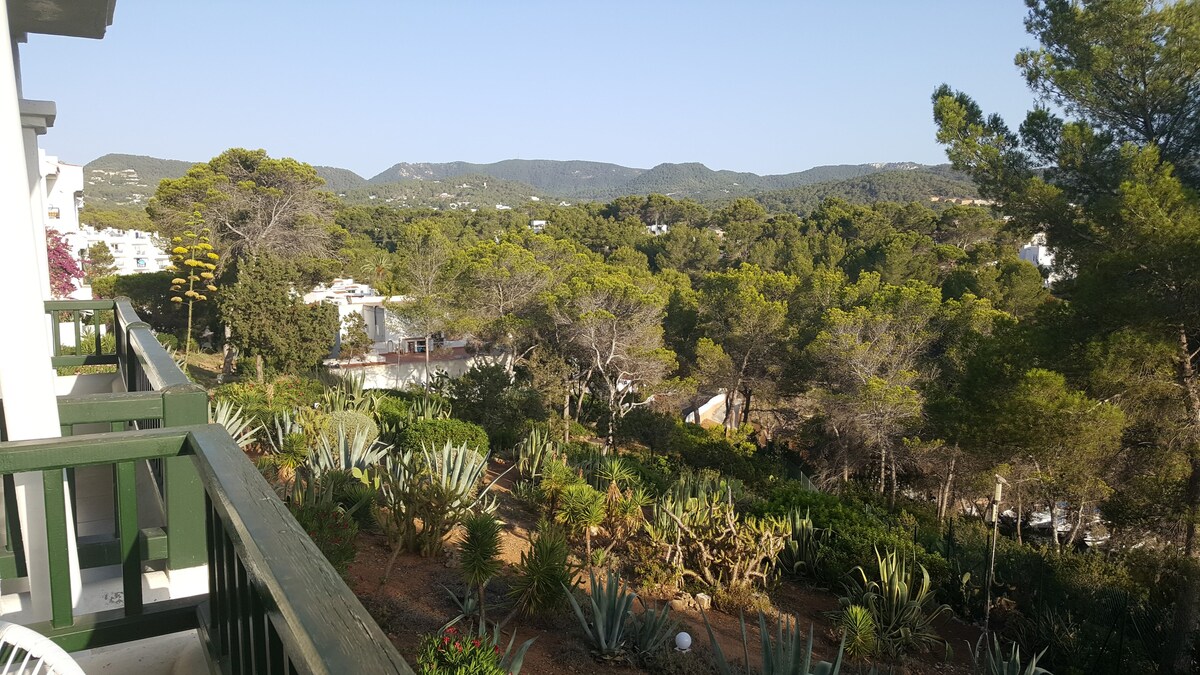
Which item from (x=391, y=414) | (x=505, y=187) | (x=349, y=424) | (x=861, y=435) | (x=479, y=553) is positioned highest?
(x=505, y=187)

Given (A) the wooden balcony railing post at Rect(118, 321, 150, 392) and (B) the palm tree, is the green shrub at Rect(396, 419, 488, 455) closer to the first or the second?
(A) the wooden balcony railing post at Rect(118, 321, 150, 392)

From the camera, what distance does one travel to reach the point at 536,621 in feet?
16.6

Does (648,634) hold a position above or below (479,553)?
below

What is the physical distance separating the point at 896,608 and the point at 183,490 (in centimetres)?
551

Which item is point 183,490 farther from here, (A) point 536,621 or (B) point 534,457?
(B) point 534,457

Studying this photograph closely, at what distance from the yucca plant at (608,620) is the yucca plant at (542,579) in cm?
16

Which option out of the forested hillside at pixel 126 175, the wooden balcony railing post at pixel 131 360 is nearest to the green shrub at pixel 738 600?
the wooden balcony railing post at pixel 131 360

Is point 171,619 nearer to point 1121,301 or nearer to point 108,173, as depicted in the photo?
point 1121,301

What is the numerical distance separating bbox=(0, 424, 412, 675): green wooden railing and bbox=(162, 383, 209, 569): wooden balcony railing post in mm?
403

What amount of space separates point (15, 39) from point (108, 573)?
3.98m

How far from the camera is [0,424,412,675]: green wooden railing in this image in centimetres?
87

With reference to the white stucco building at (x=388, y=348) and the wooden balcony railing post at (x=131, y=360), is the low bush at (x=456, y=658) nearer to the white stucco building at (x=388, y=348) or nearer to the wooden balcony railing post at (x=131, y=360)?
the wooden balcony railing post at (x=131, y=360)

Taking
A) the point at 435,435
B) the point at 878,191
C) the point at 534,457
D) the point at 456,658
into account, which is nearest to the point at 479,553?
the point at 456,658

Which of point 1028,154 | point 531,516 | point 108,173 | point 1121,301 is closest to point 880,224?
point 1028,154
